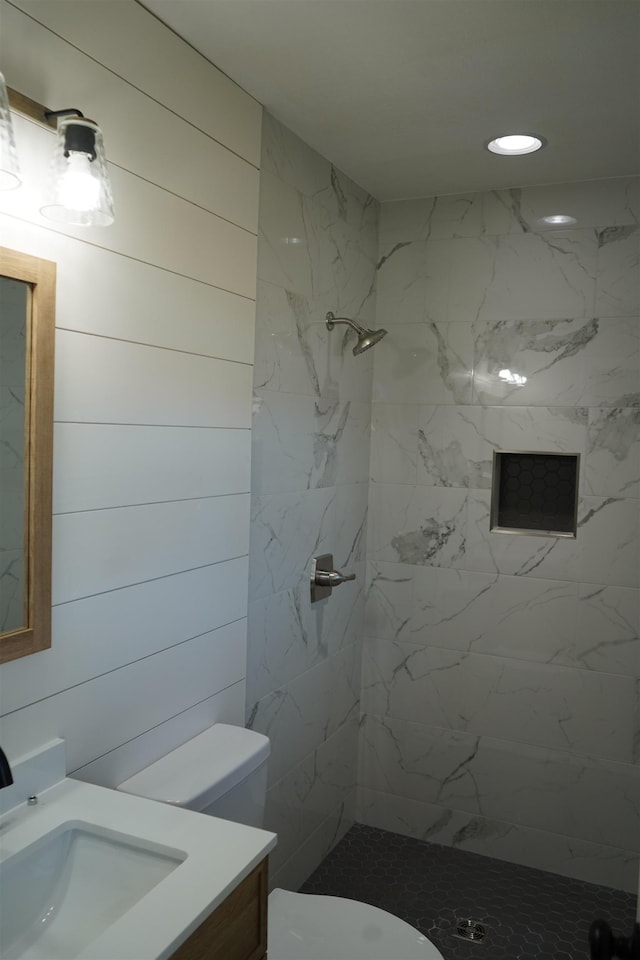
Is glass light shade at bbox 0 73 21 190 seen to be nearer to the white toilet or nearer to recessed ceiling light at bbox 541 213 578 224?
the white toilet

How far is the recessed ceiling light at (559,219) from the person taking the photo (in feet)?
9.00

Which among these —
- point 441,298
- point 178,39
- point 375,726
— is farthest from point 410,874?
point 178,39

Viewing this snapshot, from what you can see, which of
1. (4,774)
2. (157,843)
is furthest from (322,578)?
(4,774)

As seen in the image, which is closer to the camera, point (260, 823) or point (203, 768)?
point (203, 768)

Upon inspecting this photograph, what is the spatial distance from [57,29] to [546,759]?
2.70 metres

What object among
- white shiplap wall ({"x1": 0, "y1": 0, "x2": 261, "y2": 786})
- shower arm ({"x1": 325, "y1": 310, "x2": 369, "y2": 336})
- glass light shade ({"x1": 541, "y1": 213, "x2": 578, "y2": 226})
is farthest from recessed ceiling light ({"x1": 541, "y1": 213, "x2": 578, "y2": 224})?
white shiplap wall ({"x1": 0, "y1": 0, "x2": 261, "y2": 786})

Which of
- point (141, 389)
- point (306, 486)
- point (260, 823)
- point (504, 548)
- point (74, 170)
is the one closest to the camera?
point (74, 170)

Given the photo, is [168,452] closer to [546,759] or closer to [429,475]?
[429,475]

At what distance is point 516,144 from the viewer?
95.0 inches

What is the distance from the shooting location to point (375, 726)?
3125 mm

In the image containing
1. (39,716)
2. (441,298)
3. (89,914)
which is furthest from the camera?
(441,298)

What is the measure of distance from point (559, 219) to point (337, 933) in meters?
2.37

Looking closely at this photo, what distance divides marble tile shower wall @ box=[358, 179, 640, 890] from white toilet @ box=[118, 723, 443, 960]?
46.1 inches

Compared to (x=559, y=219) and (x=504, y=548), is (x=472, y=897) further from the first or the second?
(x=559, y=219)
